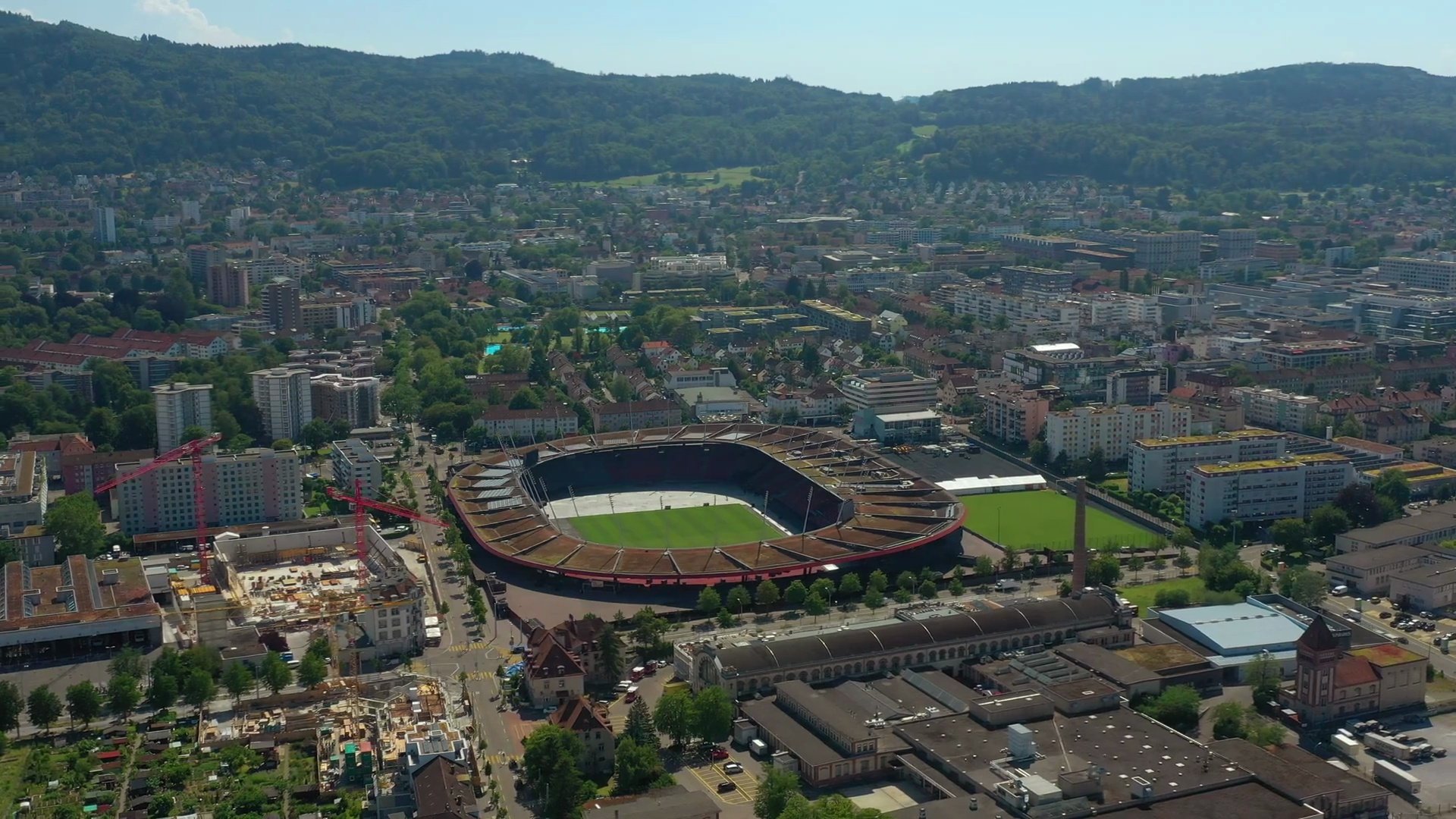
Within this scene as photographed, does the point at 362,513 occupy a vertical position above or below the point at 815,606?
above

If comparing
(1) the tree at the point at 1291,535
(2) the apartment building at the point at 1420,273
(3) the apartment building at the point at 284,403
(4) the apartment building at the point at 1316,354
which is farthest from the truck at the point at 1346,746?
(2) the apartment building at the point at 1420,273

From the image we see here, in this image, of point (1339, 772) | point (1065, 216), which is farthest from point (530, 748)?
point (1065, 216)

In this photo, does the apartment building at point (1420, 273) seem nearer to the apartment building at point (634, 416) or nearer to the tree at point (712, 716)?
the apartment building at point (634, 416)

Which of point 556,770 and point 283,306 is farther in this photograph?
point 283,306

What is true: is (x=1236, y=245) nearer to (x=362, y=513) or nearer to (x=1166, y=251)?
(x=1166, y=251)

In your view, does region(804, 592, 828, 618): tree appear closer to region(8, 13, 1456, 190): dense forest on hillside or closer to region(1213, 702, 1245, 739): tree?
region(1213, 702, 1245, 739): tree

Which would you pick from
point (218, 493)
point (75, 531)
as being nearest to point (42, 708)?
point (75, 531)
